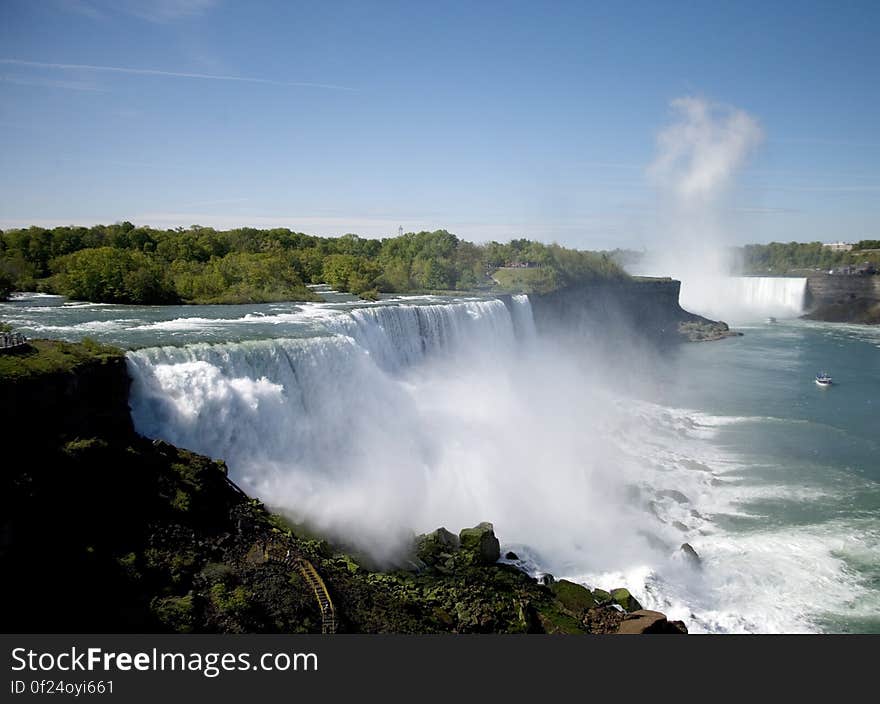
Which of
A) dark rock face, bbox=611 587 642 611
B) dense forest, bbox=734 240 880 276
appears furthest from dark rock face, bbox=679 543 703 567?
dense forest, bbox=734 240 880 276

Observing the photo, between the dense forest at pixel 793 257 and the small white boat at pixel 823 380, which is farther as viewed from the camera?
the dense forest at pixel 793 257

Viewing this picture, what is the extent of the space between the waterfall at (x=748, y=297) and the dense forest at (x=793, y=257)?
2359cm

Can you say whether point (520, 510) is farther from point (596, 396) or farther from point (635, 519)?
point (596, 396)

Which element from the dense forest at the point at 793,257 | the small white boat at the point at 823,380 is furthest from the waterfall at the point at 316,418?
the dense forest at the point at 793,257

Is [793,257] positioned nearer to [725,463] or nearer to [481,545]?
[725,463]

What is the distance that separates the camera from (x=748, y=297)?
71.1 meters

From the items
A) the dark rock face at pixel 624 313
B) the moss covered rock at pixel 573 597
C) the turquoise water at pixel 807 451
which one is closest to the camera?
the moss covered rock at pixel 573 597

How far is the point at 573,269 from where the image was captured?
5700 cm

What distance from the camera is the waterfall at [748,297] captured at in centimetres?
6756

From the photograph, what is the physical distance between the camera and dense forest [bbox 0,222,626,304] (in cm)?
2611

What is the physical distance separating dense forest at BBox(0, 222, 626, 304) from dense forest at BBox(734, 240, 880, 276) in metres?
Answer: 52.0

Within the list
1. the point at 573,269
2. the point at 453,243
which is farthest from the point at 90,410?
the point at 453,243

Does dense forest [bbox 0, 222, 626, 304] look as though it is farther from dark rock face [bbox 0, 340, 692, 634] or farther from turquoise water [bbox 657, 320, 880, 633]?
dark rock face [bbox 0, 340, 692, 634]

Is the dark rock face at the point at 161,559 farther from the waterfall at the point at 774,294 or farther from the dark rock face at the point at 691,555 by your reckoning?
the waterfall at the point at 774,294
